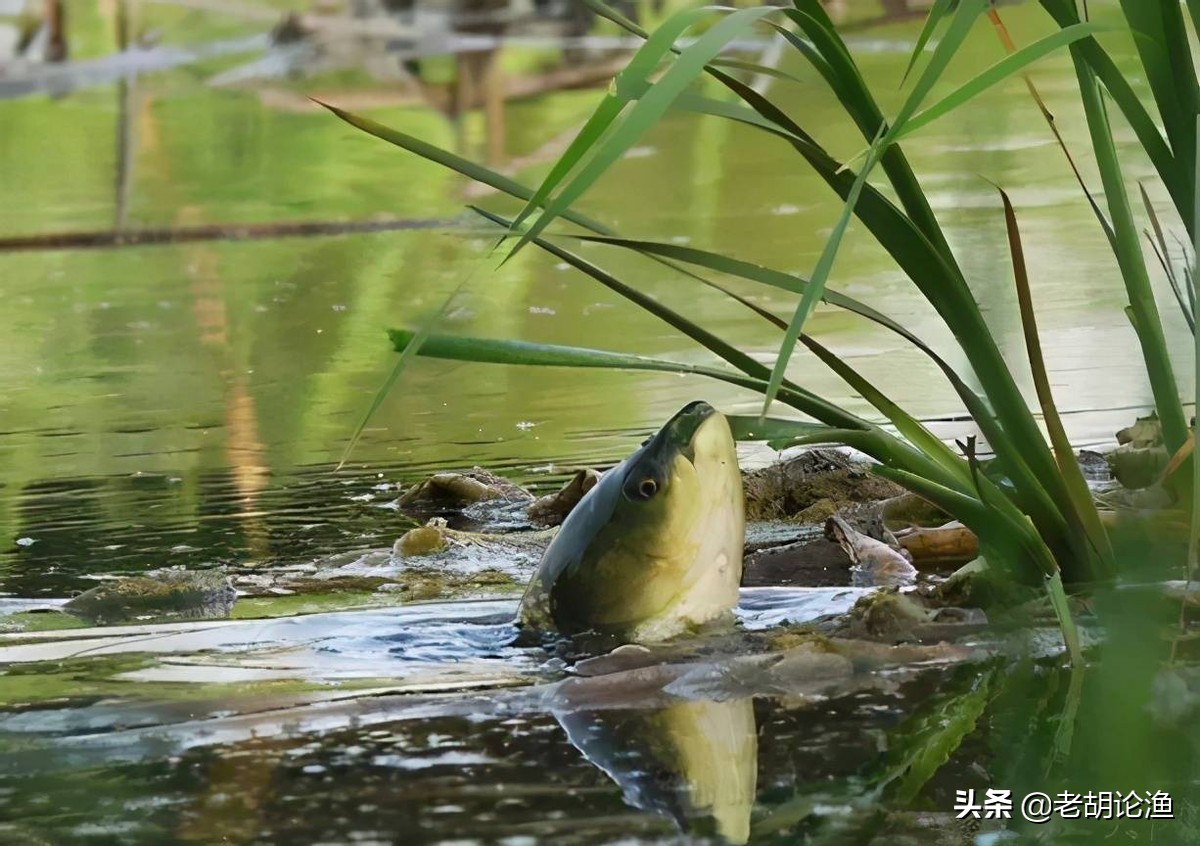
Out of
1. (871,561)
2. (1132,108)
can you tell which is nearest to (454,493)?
(871,561)

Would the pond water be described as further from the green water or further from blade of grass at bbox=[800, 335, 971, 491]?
blade of grass at bbox=[800, 335, 971, 491]

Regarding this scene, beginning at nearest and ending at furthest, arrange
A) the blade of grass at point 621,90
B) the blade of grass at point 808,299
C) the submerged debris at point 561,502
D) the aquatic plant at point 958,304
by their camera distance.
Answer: the blade of grass at point 808,299, the blade of grass at point 621,90, the aquatic plant at point 958,304, the submerged debris at point 561,502

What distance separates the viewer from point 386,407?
354 cm

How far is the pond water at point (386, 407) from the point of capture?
119 cm

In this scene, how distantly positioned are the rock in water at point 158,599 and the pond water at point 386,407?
0.38 ft

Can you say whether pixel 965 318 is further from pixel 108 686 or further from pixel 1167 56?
pixel 108 686

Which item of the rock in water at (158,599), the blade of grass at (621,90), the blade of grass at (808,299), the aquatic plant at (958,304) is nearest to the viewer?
the blade of grass at (808,299)

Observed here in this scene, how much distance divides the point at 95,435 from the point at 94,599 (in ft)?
4.71

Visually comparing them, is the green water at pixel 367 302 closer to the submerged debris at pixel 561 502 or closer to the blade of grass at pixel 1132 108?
the blade of grass at pixel 1132 108

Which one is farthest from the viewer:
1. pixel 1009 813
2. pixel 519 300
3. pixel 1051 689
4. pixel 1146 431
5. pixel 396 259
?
pixel 396 259

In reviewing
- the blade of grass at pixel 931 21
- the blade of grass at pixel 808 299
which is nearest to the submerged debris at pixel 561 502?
the blade of grass at pixel 931 21

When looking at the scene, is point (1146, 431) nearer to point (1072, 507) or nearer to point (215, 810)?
point (1072, 507)

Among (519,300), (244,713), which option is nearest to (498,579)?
(244,713)

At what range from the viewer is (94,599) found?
1.96 metres
